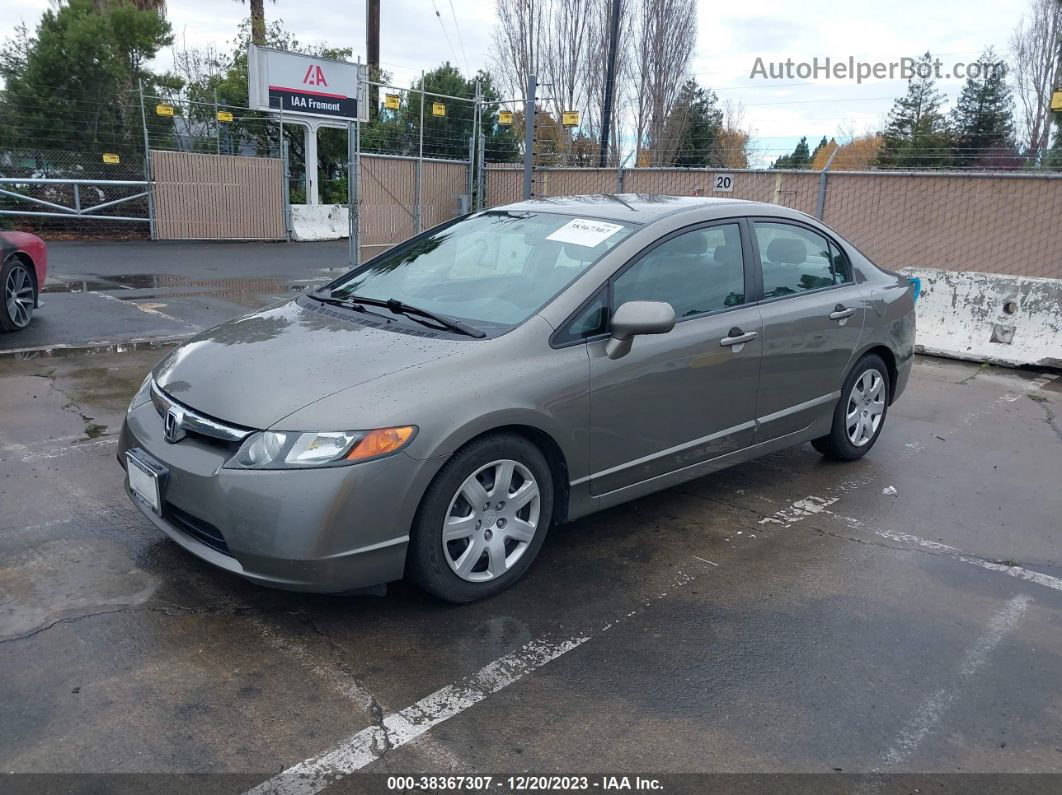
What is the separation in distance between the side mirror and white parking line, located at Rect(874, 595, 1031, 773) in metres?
1.79

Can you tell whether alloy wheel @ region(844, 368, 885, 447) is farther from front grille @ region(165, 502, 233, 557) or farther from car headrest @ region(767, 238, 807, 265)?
front grille @ region(165, 502, 233, 557)

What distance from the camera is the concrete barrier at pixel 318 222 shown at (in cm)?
2052

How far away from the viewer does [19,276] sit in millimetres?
8273

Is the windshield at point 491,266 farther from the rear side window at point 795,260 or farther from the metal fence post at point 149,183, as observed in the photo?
the metal fence post at point 149,183

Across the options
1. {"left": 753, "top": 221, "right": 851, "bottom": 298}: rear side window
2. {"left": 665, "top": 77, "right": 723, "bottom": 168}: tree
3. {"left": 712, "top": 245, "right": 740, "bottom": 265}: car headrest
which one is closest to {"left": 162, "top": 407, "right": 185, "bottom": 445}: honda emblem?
{"left": 712, "top": 245, "right": 740, "bottom": 265}: car headrest

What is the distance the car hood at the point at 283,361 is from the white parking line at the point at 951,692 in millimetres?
2158

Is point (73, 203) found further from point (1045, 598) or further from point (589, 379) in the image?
point (1045, 598)

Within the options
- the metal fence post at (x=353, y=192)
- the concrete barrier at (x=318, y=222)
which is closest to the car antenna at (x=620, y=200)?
the metal fence post at (x=353, y=192)

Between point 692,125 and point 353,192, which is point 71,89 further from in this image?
point 692,125

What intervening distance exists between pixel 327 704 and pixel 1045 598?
3.18 meters

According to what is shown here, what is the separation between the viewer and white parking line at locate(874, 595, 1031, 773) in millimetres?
2889

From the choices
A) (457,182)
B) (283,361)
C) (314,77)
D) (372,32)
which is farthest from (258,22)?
(283,361)

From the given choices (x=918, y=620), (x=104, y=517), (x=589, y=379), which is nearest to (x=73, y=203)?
(x=104, y=517)

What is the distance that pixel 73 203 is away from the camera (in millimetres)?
18266
